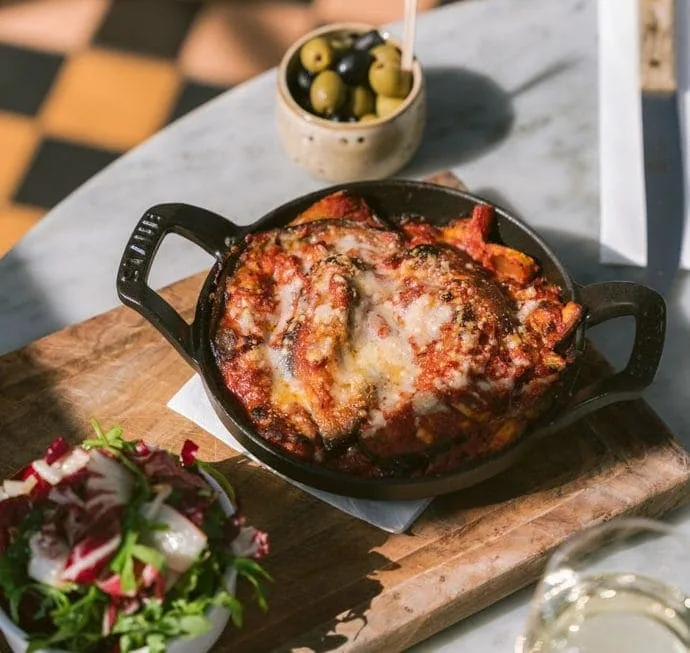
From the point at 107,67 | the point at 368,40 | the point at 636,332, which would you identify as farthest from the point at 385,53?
the point at 107,67

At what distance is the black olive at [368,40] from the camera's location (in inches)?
93.7

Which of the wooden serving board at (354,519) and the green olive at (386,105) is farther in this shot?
the green olive at (386,105)

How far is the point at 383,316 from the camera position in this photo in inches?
74.7

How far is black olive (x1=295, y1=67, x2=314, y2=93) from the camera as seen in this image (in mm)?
2357

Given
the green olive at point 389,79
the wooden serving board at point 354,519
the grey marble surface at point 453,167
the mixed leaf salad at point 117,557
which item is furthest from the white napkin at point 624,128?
the mixed leaf salad at point 117,557

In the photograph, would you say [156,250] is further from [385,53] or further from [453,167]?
[453,167]

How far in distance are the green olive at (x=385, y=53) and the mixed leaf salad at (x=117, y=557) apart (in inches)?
43.4

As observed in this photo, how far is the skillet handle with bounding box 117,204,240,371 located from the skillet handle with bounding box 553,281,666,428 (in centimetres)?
68

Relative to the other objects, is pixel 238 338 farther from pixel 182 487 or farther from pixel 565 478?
pixel 565 478

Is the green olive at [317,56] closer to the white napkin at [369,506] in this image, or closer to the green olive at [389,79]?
the green olive at [389,79]

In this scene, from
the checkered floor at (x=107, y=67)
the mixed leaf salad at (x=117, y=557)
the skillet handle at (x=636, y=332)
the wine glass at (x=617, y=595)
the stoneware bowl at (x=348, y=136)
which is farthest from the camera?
the checkered floor at (x=107, y=67)

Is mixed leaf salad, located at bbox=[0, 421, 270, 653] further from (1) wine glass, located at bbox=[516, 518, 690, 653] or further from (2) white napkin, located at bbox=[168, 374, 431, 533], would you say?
(1) wine glass, located at bbox=[516, 518, 690, 653]

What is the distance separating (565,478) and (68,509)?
891 millimetres

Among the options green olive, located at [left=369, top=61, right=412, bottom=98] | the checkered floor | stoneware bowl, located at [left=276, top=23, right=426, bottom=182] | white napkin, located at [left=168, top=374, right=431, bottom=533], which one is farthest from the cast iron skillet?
the checkered floor
